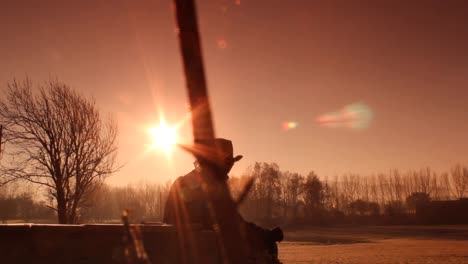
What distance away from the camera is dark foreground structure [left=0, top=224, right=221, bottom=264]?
490cm

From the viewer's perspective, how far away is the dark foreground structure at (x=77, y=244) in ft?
16.1

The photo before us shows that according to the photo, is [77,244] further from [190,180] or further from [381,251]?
[381,251]

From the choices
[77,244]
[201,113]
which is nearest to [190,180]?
[77,244]

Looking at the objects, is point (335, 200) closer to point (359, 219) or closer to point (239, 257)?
point (359, 219)

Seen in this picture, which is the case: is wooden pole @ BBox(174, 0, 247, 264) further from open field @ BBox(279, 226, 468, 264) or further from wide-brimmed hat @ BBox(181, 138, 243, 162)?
open field @ BBox(279, 226, 468, 264)

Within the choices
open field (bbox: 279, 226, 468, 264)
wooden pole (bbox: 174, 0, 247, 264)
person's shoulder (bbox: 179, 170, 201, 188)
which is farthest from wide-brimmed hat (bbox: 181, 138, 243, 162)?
open field (bbox: 279, 226, 468, 264)

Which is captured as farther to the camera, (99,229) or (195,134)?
(99,229)

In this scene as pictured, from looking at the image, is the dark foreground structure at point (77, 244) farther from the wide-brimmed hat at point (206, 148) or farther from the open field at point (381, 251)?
the open field at point (381, 251)

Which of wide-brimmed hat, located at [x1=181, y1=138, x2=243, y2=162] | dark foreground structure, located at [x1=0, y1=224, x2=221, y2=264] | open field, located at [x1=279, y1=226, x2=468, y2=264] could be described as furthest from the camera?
open field, located at [x1=279, y1=226, x2=468, y2=264]

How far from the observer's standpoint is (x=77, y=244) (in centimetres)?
533

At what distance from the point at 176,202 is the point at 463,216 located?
3520 inches

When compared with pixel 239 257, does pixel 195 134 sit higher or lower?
higher

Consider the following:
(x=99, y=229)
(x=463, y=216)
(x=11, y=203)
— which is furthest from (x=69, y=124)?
(x=463, y=216)

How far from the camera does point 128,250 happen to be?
1.97 metres
